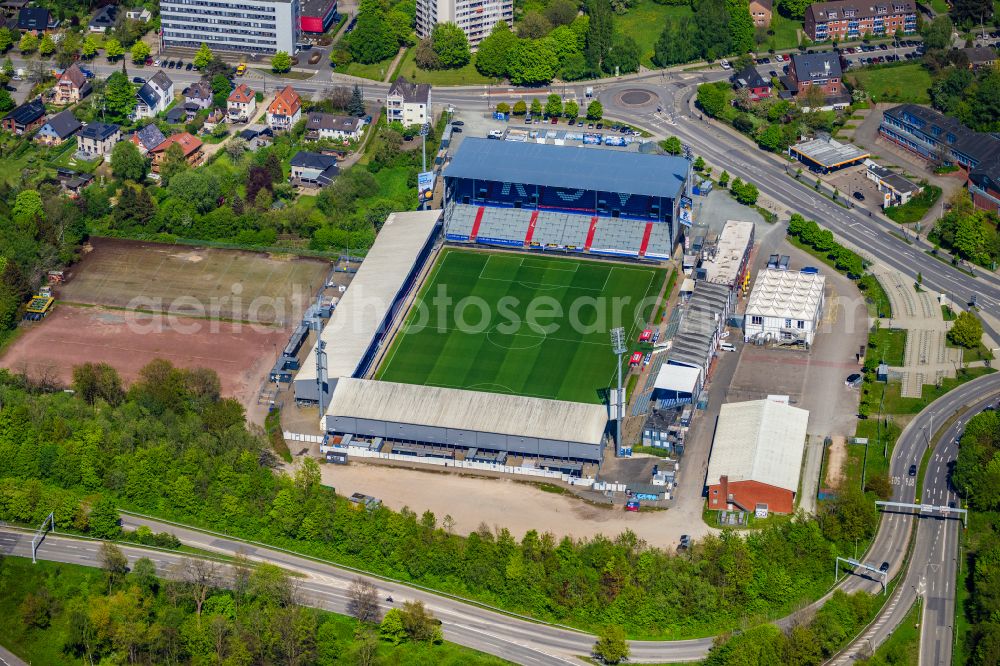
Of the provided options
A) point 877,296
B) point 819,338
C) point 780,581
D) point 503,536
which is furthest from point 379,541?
point 877,296

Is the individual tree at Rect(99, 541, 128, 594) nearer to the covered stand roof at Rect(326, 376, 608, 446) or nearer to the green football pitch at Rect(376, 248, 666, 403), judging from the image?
the covered stand roof at Rect(326, 376, 608, 446)

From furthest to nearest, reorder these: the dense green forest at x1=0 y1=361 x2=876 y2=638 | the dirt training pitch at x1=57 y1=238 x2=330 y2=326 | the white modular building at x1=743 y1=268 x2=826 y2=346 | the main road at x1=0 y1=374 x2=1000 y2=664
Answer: the dirt training pitch at x1=57 y1=238 x2=330 y2=326 → the white modular building at x1=743 y1=268 x2=826 y2=346 → the dense green forest at x1=0 y1=361 x2=876 y2=638 → the main road at x1=0 y1=374 x2=1000 y2=664

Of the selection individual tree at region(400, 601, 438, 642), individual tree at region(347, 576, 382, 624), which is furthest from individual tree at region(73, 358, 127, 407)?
individual tree at region(400, 601, 438, 642)

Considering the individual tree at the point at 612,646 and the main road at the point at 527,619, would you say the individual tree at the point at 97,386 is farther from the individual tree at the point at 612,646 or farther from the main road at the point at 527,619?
the individual tree at the point at 612,646

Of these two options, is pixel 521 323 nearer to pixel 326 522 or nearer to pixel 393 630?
pixel 326 522

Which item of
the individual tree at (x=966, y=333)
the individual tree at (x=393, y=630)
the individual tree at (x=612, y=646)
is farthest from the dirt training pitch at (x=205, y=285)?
the individual tree at (x=966, y=333)

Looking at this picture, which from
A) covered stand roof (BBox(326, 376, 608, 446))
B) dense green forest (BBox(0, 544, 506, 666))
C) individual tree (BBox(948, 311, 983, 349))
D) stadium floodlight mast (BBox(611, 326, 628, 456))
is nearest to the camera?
dense green forest (BBox(0, 544, 506, 666))
